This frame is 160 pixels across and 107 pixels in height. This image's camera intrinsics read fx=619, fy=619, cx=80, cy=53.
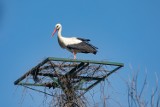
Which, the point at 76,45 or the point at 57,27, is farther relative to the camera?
the point at 57,27

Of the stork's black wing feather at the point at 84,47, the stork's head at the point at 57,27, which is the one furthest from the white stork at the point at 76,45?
the stork's head at the point at 57,27

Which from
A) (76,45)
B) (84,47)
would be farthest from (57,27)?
(84,47)

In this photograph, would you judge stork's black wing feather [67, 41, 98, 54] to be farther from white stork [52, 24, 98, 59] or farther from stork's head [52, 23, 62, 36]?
stork's head [52, 23, 62, 36]

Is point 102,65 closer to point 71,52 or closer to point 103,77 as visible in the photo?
point 103,77

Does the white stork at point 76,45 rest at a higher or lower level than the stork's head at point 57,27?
lower

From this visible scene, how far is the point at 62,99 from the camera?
10.9 meters

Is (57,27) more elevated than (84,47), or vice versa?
(57,27)

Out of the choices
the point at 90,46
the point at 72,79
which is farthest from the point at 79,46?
the point at 72,79

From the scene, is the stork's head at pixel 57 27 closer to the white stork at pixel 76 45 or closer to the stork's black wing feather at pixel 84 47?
the white stork at pixel 76 45

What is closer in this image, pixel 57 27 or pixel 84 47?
pixel 84 47

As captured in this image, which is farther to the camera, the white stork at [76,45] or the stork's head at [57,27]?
the stork's head at [57,27]

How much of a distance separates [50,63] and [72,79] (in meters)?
0.69

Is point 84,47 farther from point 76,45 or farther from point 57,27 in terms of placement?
point 57,27

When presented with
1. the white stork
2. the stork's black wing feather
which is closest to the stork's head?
the white stork
